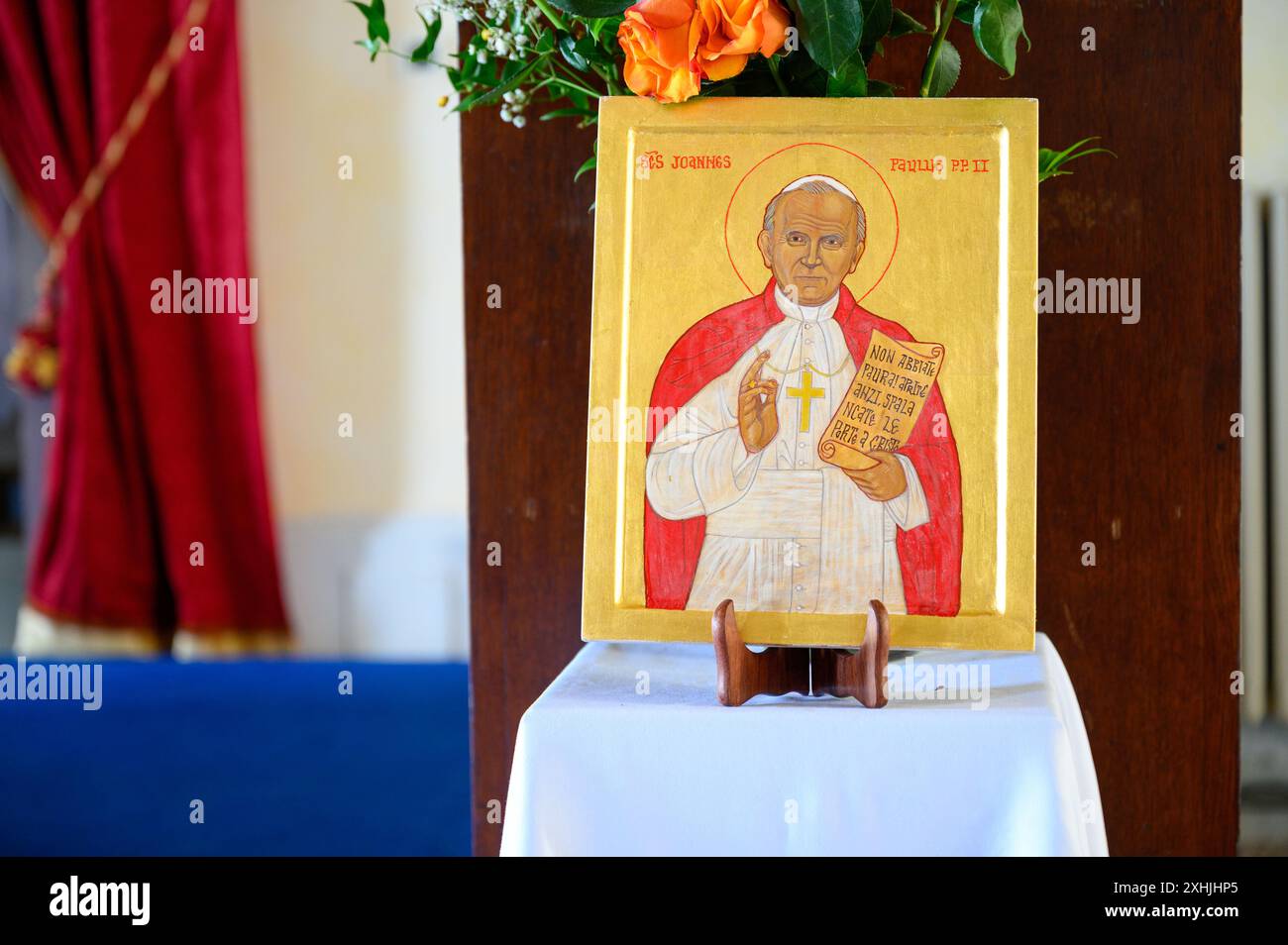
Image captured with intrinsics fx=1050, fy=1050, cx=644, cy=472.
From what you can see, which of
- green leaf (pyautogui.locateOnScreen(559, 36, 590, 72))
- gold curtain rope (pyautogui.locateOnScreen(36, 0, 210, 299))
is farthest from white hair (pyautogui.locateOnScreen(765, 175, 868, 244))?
gold curtain rope (pyautogui.locateOnScreen(36, 0, 210, 299))

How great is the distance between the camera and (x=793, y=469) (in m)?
0.92

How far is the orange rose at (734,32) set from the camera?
862 millimetres

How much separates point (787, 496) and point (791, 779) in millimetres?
237

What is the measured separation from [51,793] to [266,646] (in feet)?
2.64

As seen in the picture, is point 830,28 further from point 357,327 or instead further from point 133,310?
point 133,310

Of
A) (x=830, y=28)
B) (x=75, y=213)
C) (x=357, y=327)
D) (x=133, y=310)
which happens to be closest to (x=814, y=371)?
(x=830, y=28)

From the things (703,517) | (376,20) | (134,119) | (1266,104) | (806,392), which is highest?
(1266,104)

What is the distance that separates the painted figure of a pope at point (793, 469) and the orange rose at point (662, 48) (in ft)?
0.45

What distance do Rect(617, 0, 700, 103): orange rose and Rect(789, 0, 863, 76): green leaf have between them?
10cm

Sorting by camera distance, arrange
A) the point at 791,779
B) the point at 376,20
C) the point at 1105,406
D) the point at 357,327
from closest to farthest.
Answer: the point at 791,779, the point at 376,20, the point at 1105,406, the point at 357,327

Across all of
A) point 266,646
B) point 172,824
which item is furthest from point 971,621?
point 266,646

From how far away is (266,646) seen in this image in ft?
9.14

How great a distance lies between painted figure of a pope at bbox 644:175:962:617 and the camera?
35.9 inches
